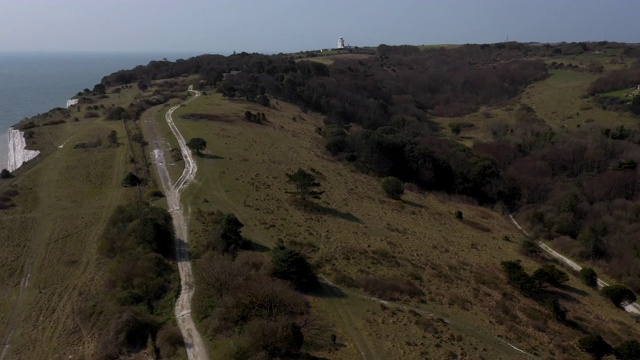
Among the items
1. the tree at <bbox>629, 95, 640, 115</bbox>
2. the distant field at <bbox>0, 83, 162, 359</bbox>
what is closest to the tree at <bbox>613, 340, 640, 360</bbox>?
the distant field at <bbox>0, 83, 162, 359</bbox>

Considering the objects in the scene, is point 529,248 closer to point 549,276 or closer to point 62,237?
point 549,276

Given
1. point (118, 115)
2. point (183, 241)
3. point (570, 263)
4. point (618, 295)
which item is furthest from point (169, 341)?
point (118, 115)

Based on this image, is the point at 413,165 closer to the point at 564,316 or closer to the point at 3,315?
the point at 564,316

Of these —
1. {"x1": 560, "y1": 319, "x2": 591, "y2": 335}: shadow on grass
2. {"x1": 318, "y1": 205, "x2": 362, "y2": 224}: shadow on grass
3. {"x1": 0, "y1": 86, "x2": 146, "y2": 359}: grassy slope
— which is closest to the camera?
{"x1": 0, "y1": 86, "x2": 146, "y2": 359}: grassy slope

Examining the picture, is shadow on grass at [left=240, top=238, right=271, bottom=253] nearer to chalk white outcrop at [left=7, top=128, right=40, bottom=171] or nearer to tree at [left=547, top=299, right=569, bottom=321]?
tree at [left=547, top=299, right=569, bottom=321]

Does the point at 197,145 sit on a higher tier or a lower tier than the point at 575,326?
higher

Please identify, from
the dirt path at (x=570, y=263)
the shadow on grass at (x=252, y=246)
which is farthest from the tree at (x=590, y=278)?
A: the shadow on grass at (x=252, y=246)

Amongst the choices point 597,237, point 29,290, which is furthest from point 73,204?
point 597,237
